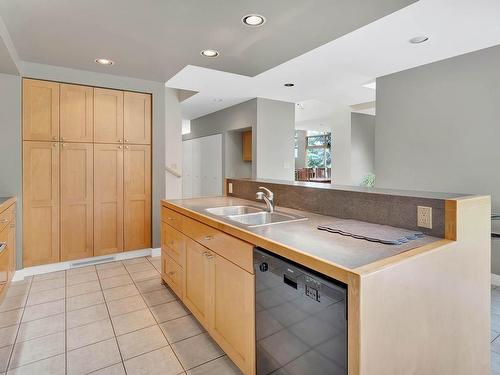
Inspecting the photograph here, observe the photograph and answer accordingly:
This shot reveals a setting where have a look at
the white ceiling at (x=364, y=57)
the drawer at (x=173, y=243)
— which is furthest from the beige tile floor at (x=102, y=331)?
the white ceiling at (x=364, y=57)

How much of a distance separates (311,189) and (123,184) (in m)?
2.59

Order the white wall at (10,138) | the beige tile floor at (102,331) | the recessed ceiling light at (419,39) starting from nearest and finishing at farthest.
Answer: the beige tile floor at (102,331), the recessed ceiling light at (419,39), the white wall at (10,138)

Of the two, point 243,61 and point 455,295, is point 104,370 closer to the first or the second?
point 455,295

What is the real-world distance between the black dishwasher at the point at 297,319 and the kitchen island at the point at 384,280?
42 mm

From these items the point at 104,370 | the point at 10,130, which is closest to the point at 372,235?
the point at 104,370

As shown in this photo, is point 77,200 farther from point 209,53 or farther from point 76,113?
point 209,53

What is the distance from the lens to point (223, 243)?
5.72 feet

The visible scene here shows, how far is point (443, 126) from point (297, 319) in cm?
328

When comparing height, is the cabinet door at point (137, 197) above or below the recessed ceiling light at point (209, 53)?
below

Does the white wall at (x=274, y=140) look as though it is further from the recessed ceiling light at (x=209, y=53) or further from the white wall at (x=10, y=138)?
the white wall at (x=10, y=138)

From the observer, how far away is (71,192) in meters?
3.46

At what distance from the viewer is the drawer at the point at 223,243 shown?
153cm

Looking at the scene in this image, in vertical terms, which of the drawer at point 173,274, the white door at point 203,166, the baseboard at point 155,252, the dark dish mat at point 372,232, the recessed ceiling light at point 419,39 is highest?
the recessed ceiling light at point 419,39

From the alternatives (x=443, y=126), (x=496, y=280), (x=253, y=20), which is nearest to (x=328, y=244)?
(x=253, y=20)
